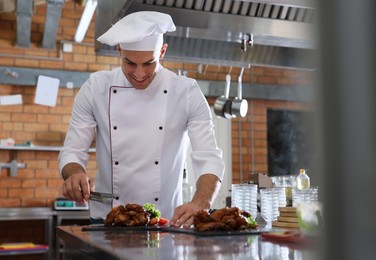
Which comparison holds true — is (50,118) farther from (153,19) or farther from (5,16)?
(153,19)

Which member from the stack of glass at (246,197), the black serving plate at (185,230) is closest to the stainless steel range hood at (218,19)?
the stack of glass at (246,197)

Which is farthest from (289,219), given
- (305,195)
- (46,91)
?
(46,91)

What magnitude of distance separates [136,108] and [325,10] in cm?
221

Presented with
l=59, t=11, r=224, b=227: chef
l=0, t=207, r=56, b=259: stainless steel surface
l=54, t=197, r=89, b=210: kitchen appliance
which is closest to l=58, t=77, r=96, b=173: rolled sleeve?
l=59, t=11, r=224, b=227: chef

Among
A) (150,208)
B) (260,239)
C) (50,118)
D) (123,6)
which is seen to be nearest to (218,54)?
(123,6)

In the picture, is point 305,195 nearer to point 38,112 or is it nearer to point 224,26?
point 224,26

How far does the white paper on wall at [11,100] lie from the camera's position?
593 cm

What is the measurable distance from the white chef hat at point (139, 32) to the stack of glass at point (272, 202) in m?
0.78

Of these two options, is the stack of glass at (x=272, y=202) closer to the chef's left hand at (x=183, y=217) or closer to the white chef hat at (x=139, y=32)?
the chef's left hand at (x=183, y=217)

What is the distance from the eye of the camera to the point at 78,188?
2029 mm

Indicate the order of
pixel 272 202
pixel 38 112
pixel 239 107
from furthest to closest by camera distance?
pixel 38 112
pixel 239 107
pixel 272 202

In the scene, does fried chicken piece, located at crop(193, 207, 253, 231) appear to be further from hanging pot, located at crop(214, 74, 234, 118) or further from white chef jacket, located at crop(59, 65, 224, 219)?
hanging pot, located at crop(214, 74, 234, 118)

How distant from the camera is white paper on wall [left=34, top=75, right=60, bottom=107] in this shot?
236 inches

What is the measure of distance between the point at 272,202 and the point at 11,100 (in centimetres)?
450
